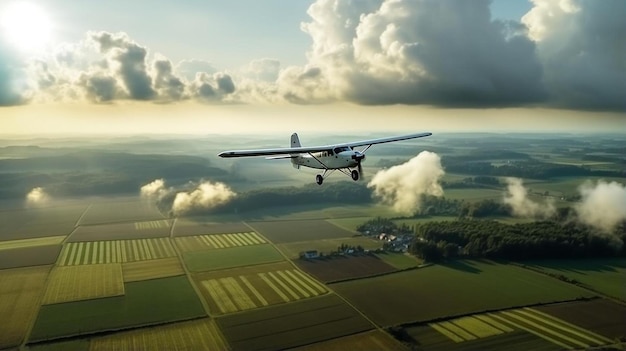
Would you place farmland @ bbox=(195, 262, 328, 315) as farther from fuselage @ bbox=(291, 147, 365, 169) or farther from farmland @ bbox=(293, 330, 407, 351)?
fuselage @ bbox=(291, 147, 365, 169)

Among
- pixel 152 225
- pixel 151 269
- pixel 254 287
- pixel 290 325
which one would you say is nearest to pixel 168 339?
pixel 290 325

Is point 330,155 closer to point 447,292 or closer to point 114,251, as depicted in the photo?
point 447,292

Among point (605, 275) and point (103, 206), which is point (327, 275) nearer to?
point (605, 275)

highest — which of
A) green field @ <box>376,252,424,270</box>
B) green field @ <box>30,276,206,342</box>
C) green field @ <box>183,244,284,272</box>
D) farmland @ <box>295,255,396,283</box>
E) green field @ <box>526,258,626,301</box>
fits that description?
green field @ <box>30,276,206,342</box>

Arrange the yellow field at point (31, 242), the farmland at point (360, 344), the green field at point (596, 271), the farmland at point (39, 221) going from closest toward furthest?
the farmland at point (360, 344) < the green field at point (596, 271) < the yellow field at point (31, 242) < the farmland at point (39, 221)

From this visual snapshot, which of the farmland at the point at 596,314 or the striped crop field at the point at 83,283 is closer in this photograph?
the farmland at the point at 596,314

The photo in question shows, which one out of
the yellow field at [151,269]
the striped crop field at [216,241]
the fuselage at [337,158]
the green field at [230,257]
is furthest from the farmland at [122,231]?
the fuselage at [337,158]

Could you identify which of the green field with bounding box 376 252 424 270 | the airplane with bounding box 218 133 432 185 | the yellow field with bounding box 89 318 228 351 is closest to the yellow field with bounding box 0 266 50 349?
the yellow field with bounding box 89 318 228 351

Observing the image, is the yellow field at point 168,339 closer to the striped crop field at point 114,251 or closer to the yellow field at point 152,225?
the striped crop field at point 114,251
